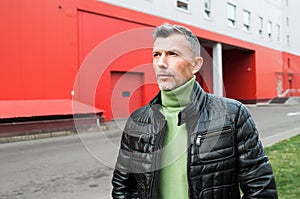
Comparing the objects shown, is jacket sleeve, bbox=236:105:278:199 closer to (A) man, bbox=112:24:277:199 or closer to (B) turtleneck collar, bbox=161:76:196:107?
(A) man, bbox=112:24:277:199

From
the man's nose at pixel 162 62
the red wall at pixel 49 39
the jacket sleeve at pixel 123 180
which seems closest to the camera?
the man's nose at pixel 162 62

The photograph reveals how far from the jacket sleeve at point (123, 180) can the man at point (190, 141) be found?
10 cm

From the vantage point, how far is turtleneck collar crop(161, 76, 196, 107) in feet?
4.72

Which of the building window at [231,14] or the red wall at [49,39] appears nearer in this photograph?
the red wall at [49,39]

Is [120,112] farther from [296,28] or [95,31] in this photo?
[296,28]

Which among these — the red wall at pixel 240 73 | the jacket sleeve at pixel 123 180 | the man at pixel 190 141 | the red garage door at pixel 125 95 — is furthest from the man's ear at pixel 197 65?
the red wall at pixel 240 73

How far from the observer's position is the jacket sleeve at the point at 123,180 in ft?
5.44

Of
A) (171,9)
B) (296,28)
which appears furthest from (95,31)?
(296,28)

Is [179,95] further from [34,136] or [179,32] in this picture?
[34,136]

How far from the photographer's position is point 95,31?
15.2m

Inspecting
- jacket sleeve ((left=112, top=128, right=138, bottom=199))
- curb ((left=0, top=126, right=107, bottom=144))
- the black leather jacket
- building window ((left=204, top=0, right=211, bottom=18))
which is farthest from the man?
building window ((left=204, top=0, right=211, bottom=18))

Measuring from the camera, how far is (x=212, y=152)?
1429 mm

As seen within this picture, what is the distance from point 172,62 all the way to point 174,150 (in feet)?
1.19

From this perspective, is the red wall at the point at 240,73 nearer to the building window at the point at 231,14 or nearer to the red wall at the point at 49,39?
the building window at the point at 231,14
